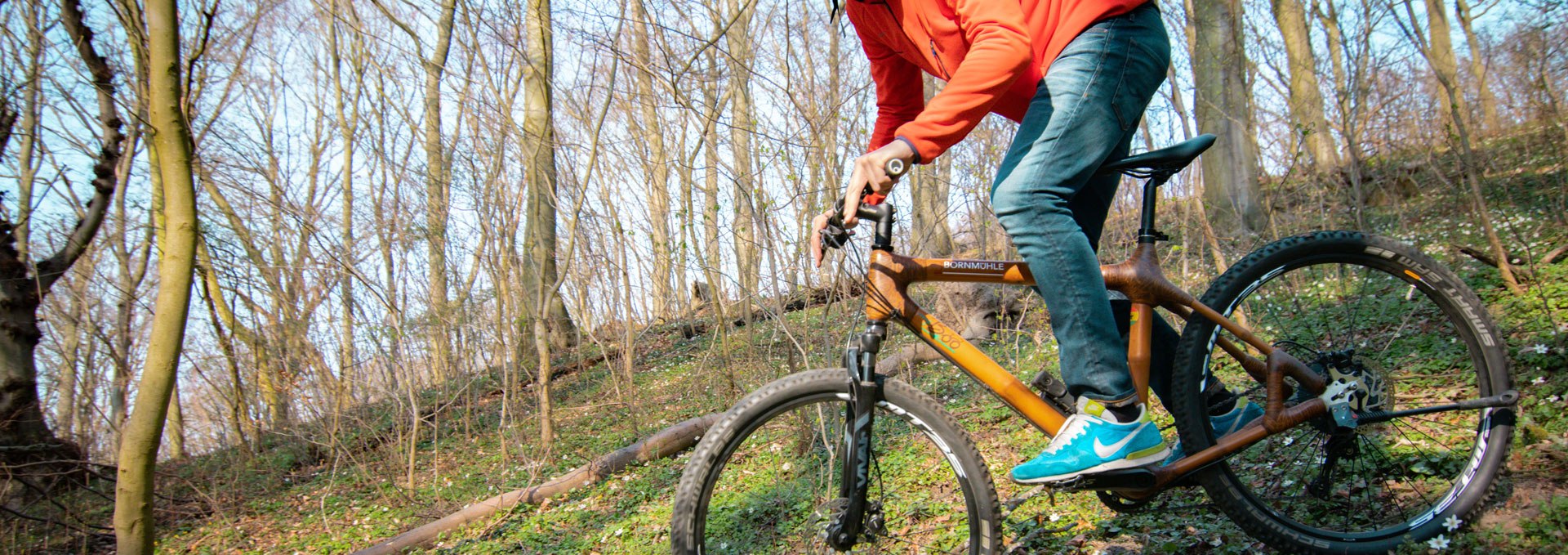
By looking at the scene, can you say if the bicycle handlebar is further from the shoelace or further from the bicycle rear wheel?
the bicycle rear wheel

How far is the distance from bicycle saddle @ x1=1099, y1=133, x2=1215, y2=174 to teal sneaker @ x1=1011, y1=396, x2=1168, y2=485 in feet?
2.06

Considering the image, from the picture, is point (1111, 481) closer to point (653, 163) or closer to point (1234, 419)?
point (1234, 419)

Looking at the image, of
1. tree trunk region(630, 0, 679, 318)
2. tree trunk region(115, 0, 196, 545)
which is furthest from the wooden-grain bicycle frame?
tree trunk region(115, 0, 196, 545)

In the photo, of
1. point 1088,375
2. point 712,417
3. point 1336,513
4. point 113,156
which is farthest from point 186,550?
point 1336,513

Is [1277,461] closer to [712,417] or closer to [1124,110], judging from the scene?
[1124,110]

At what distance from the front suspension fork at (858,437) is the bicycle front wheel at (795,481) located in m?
0.02

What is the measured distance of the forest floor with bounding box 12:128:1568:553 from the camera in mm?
2535

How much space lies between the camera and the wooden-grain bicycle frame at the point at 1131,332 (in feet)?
6.63

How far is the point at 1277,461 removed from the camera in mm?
2588

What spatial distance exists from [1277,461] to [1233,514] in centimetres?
66

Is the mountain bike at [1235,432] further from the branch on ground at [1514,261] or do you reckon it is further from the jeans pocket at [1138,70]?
the branch on ground at [1514,261]

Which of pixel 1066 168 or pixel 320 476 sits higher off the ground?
pixel 1066 168

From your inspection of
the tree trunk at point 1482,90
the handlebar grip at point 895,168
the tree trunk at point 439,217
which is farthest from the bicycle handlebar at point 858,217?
the tree trunk at point 1482,90

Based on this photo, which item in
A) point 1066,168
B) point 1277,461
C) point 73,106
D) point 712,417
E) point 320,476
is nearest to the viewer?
point 1066,168
